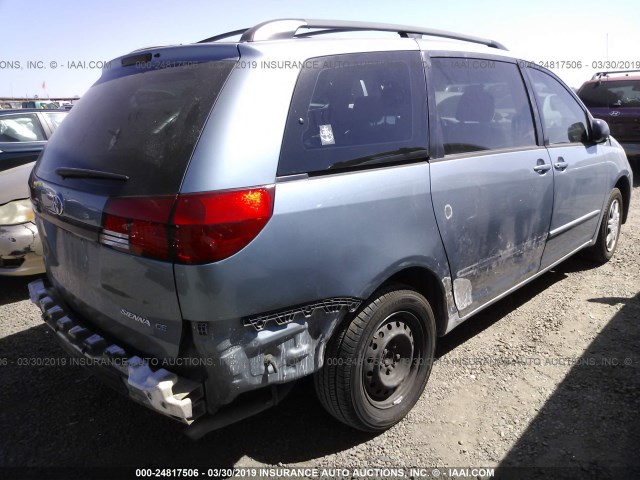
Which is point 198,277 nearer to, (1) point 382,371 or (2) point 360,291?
(2) point 360,291

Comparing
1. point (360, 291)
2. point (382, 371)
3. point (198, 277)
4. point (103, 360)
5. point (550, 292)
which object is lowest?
point (550, 292)

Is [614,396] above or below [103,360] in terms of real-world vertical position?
below

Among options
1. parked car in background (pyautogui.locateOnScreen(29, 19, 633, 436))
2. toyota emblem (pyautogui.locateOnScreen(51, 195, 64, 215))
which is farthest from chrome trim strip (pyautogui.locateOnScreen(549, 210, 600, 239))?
toyota emblem (pyautogui.locateOnScreen(51, 195, 64, 215))

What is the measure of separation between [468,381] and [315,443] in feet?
3.39

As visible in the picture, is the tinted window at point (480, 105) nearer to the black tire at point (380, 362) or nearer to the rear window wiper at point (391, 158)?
the rear window wiper at point (391, 158)

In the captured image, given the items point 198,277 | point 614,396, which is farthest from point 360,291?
point 614,396

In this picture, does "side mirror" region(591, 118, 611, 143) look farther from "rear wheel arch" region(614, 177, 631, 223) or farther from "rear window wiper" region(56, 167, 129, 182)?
"rear window wiper" region(56, 167, 129, 182)

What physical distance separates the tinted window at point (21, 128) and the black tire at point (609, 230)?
247 inches

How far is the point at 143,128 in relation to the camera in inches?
80.0

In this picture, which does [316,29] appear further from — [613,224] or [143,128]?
[613,224]

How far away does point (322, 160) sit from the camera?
202 centimetres

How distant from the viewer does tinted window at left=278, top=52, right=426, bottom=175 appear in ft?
6.48

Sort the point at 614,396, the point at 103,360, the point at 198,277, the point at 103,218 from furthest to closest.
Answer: the point at 614,396 → the point at 103,360 → the point at 103,218 → the point at 198,277

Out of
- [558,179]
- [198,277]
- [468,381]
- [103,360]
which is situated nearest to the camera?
[198,277]
